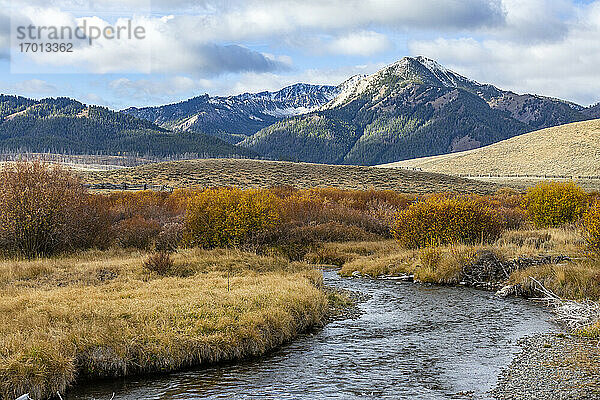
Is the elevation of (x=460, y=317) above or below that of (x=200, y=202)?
below

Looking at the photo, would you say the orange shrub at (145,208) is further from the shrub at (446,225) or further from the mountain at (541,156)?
the mountain at (541,156)

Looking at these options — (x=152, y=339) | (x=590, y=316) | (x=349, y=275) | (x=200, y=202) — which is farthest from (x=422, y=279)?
(x=152, y=339)

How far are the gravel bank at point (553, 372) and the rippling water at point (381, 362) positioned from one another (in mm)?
449

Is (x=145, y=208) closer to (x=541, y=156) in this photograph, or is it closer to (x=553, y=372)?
(x=553, y=372)

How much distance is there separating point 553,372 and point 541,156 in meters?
144

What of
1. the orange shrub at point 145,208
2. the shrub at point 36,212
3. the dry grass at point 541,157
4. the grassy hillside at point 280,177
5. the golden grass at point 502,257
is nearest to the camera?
the golden grass at point 502,257

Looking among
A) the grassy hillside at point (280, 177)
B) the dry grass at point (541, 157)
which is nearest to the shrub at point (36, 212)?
the grassy hillside at point (280, 177)

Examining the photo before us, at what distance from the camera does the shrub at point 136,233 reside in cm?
3478

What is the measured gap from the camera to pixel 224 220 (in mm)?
34094

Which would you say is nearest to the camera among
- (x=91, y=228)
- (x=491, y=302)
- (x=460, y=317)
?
(x=460, y=317)

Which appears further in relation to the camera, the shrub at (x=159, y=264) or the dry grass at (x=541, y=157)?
the dry grass at (x=541, y=157)

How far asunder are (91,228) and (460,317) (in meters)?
22.8

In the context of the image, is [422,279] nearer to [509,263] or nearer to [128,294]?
[509,263]

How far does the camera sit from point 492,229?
36.5 meters
